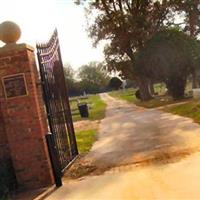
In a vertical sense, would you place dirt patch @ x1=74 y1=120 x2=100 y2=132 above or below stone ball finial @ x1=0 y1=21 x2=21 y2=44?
below

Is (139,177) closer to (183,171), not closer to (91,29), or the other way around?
(183,171)

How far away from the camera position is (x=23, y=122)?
8.92 meters

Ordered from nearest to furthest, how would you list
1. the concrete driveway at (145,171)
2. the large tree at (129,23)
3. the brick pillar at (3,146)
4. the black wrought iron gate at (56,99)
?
the concrete driveway at (145,171), the brick pillar at (3,146), the black wrought iron gate at (56,99), the large tree at (129,23)

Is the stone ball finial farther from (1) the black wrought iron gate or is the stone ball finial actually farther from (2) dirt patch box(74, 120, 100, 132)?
(2) dirt patch box(74, 120, 100, 132)

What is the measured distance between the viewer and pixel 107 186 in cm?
784

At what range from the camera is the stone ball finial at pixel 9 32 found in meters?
8.88

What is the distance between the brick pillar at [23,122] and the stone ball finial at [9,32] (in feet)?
0.53

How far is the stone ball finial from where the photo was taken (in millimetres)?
8883

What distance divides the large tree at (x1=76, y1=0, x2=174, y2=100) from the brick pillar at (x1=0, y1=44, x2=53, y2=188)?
2882 centimetres

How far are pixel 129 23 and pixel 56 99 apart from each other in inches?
1101

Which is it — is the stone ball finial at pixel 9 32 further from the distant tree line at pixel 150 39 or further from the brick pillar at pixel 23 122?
the distant tree line at pixel 150 39

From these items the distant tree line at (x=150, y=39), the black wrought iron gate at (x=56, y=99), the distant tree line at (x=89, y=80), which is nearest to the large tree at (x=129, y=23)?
the distant tree line at (x=150, y=39)

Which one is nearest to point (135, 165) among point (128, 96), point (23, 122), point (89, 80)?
point (23, 122)

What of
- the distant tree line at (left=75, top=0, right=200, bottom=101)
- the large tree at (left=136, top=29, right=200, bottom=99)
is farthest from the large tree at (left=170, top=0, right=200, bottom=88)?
the large tree at (left=136, top=29, right=200, bottom=99)
